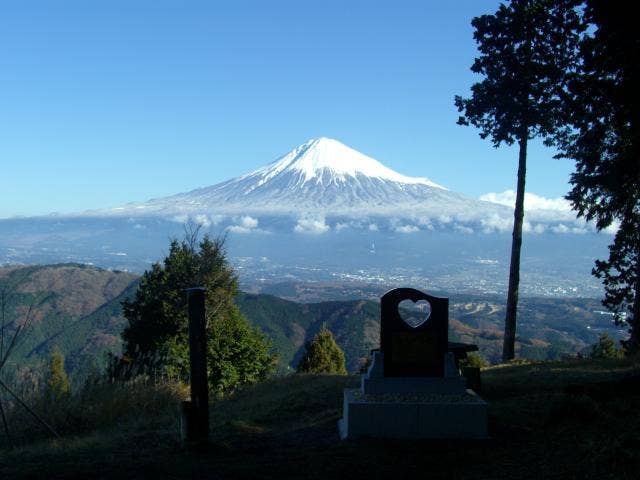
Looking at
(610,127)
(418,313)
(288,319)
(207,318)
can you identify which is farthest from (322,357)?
(288,319)

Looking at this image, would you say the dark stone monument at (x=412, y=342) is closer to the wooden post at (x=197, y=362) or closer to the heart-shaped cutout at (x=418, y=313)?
the heart-shaped cutout at (x=418, y=313)

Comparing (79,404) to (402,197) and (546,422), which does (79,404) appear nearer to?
(546,422)

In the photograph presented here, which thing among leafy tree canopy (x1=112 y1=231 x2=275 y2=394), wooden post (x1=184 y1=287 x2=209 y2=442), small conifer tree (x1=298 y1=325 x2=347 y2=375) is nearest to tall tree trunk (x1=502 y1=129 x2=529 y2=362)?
small conifer tree (x1=298 y1=325 x2=347 y2=375)

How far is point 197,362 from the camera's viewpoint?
7457 mm

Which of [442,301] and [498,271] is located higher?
[442,301]

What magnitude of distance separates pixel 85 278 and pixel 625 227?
352ft

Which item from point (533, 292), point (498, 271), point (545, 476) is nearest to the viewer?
point (545, 476)

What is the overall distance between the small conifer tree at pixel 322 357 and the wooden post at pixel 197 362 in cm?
1948

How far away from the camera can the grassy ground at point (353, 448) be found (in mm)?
6168

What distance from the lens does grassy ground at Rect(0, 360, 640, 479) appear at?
20.2 ft

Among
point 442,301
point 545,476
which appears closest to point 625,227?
point 442,301

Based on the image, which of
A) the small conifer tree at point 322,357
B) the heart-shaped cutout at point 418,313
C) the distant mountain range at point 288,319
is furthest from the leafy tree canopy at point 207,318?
the distant mountain range at point 288,319

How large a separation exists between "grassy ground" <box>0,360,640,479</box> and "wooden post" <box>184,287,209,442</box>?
0.25m

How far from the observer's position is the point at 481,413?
308 inches
